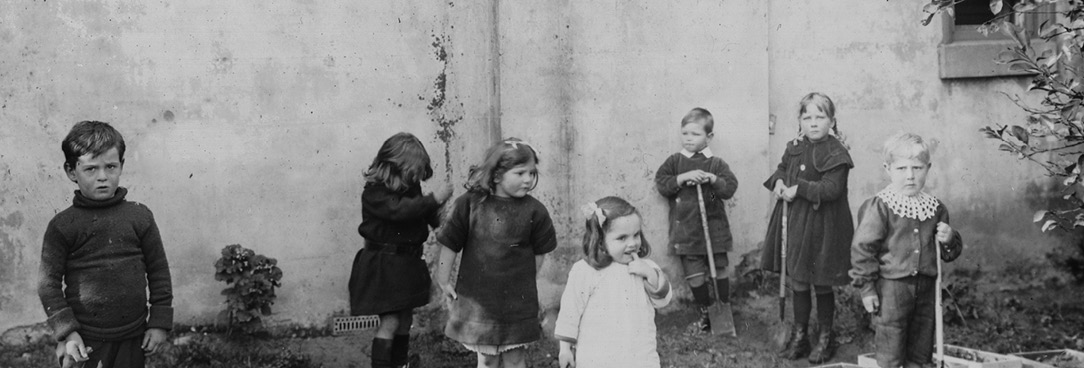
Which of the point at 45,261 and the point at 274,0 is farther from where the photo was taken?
the point at 274,0

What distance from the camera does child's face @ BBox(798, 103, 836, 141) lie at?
6.43 m

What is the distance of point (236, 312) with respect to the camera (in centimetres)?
623

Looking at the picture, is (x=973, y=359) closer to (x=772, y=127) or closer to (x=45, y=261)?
(x=772, y=127)

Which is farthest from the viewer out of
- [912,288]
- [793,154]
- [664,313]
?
[664,313]

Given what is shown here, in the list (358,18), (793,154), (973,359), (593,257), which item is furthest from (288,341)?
(973,359)

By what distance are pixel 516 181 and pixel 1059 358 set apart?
334 cm

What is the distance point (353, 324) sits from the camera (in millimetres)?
6652

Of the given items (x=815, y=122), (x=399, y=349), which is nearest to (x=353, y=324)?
(x=399, y=349)

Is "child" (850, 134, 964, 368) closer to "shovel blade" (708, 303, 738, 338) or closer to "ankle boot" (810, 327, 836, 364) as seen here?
"ankle boot" (810, 327, 836, 364)

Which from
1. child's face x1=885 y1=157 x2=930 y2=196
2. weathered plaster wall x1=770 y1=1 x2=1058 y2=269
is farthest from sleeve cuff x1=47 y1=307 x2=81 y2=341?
weathered plaster wall x1=770 y1=1 x2=1058 y2=269

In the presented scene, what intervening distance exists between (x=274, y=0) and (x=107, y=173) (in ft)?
6.38

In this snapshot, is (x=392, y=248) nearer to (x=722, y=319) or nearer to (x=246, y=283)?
(x=246, y=283)

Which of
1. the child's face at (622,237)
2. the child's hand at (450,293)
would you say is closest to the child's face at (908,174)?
the child's face at (622,237)

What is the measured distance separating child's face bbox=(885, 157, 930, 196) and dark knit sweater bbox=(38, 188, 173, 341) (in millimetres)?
3453
